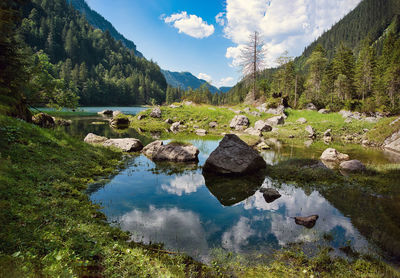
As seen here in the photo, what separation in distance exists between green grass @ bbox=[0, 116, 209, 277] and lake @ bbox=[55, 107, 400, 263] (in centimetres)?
110

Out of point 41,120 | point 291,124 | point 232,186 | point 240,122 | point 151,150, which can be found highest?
point 41,120

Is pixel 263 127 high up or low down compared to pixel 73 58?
down

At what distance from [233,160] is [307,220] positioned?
22.6ft

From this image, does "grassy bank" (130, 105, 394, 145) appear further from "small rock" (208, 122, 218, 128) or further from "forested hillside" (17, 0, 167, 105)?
"forested hillside" (17, 0, 167, 105)

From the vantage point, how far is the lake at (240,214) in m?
7.09

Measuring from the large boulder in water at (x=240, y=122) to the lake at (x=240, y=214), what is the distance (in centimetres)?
2984

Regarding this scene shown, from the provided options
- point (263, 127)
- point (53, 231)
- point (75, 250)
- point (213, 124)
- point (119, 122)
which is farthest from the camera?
point (213, 124)

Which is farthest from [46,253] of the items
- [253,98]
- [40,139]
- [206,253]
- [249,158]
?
[253,98]

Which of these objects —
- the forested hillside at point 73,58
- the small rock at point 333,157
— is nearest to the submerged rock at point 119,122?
the small rock at point 333,157

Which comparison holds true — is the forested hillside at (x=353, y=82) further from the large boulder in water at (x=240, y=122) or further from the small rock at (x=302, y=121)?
the large boulder in water at (x=240, y=122)

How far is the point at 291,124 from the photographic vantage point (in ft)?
132

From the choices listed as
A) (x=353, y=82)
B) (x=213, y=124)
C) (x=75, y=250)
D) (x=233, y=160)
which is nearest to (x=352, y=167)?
(x=233, y=160)

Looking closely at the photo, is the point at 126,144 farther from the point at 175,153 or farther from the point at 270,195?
the point at 270,195

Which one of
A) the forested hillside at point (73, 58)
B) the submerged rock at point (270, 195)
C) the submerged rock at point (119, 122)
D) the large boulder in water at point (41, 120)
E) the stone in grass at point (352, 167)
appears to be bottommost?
the submerged rock at point (270, 195)
